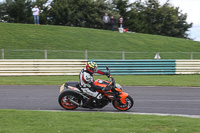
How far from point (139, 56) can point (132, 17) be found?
35746mm

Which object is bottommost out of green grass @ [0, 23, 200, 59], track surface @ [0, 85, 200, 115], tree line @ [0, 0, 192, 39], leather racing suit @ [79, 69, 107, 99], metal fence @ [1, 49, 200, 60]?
track surface @ [0, 85, 200, 115]

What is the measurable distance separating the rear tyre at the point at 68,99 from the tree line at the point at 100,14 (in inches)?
1502

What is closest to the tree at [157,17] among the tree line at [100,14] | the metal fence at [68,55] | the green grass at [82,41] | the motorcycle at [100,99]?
the tree line at [100,14]

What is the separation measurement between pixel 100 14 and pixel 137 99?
134 ft

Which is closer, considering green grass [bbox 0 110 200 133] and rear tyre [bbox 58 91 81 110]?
green grass [bbox 0 110 200 133]

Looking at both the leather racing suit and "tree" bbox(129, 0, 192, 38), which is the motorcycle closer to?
the leather racing suit

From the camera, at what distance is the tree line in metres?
46.2

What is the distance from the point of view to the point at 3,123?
6.96 metres

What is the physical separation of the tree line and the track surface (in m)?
33.2

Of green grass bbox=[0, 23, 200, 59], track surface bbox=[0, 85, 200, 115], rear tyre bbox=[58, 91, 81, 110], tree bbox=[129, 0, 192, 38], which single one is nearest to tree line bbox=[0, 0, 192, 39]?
tree bbox=[129, 0, 192, 38]

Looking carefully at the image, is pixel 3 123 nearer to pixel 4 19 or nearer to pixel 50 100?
pixel 50 100

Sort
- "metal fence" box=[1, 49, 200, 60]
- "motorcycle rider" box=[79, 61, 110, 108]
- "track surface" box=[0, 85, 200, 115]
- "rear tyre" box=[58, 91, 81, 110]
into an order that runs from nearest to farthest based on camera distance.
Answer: "motorcycle rider" box=[79, 61, 110, 108] < "rear tyre" box=[58, 91, 81, 110] < "track surface" box=[0, 85, 200, 115] < "metal fence" box=[1, 49, 200, 60]

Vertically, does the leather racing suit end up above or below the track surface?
above

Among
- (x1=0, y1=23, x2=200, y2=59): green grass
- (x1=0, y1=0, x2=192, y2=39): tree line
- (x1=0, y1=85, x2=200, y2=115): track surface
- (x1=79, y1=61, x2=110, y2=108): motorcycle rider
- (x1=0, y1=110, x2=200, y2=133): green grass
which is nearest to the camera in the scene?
Answer: (x1=0, y1=110, x2=200, y2=133): green grass
